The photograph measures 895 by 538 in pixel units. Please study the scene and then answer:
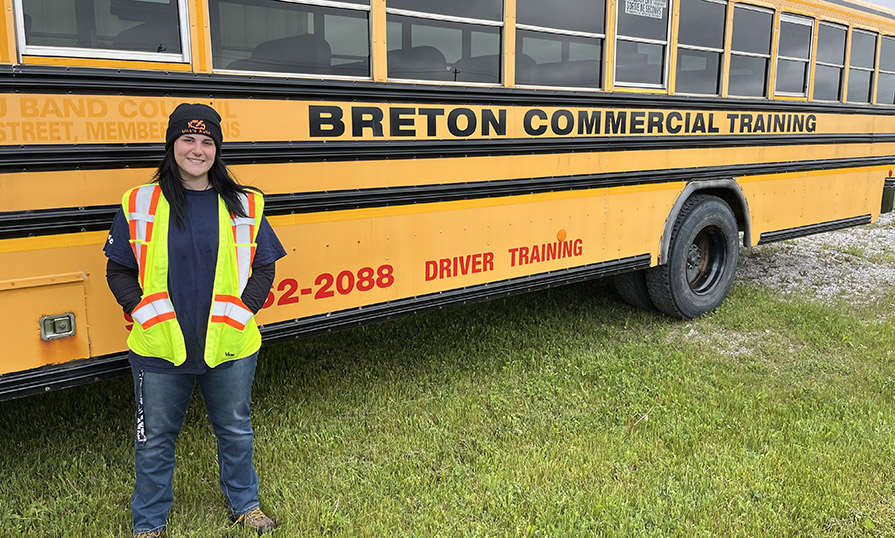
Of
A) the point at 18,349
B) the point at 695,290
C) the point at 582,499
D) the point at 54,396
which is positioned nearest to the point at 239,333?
the point at 18,349

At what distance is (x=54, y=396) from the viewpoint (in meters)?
3.44

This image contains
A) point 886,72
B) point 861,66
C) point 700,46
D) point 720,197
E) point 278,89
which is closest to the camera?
point 278,89

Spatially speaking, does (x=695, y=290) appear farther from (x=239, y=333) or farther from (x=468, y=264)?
(x=239, y=333)

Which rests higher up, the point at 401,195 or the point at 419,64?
the point at 419,64

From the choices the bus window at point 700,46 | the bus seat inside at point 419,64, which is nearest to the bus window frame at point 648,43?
the bus window at point 700,46

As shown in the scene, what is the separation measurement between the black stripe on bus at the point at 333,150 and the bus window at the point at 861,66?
5.22 feet

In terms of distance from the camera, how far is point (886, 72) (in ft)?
19.6

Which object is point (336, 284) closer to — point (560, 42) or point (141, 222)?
point (141, 222)

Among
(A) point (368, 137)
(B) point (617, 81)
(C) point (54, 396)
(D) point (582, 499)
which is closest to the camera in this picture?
(D) point (582, 499)

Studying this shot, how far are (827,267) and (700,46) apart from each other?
3317 mm

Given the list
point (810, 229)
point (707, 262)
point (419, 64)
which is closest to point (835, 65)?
point (810, 229)

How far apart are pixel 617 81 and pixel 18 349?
3.13 m

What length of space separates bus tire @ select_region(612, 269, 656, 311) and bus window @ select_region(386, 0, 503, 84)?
81.6 inches

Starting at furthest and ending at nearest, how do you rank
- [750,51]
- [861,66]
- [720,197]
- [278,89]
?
[861,66] < [720,197] < [750,51] < [278,89]
